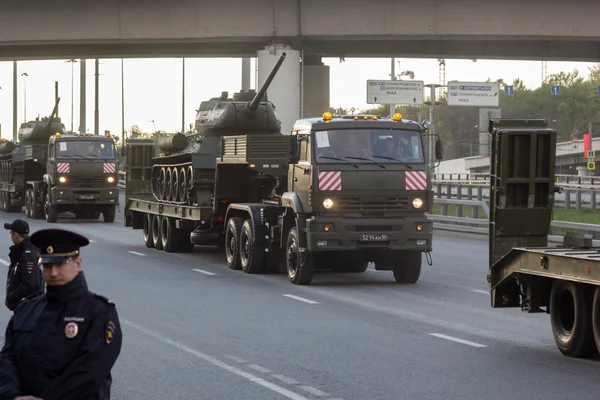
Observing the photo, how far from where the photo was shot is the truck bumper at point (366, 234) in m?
19.3

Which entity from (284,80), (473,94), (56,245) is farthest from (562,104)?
(56,245)

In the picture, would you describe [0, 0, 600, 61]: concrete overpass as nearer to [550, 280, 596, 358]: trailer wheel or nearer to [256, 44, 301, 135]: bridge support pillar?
[256, 44, 301, 135]: bridge support pillar

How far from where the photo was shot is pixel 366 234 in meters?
19.5

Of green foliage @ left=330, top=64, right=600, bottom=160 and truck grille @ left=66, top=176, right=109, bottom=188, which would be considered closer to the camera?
truck grille @ left=66, top=176, right=109, bottom=188

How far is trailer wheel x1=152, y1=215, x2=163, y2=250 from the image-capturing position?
2849cm

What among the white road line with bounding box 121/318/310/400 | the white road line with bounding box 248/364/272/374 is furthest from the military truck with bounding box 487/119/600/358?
the white road line with bounding box 121/318/310/400

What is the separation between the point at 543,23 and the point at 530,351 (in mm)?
30916

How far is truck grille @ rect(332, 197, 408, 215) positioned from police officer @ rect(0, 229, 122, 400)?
14.2 m

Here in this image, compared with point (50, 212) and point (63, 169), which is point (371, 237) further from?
point (50, 212)

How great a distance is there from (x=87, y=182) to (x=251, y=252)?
64.8 feet

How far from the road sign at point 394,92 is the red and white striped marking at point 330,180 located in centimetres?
5719

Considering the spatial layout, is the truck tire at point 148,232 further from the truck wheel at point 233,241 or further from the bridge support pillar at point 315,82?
the bridge support pillar at point 315,82

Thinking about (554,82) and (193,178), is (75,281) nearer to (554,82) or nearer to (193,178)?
(193,178)

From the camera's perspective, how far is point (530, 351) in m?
12.8
